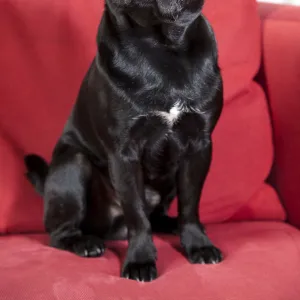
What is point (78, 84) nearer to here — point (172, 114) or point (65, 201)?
point (65, 201)

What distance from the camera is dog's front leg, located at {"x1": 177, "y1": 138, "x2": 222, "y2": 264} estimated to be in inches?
45.4

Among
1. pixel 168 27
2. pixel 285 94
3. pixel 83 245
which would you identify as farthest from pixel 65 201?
pixel 285 94

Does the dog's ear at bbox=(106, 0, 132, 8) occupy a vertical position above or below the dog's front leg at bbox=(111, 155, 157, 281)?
above

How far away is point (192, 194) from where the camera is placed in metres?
1.18

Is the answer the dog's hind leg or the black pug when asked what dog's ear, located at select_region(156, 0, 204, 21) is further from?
the dog's hind leg

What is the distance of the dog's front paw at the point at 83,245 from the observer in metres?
1.15

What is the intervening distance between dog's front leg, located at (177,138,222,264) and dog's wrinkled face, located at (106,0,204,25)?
0.96 ft

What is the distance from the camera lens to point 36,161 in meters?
1.35

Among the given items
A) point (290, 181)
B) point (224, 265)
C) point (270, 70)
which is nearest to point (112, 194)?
point (224, 265)

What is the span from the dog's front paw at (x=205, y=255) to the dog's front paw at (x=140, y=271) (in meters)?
0.10

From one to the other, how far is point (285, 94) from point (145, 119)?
1.78 ft

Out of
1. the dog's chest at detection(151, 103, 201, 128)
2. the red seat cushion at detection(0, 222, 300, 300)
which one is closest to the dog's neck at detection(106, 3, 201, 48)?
the dog's chest at detection(151, 103, 201, 128)

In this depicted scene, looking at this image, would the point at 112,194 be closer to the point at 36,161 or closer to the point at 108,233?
the point at 108,233

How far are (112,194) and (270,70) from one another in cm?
60
